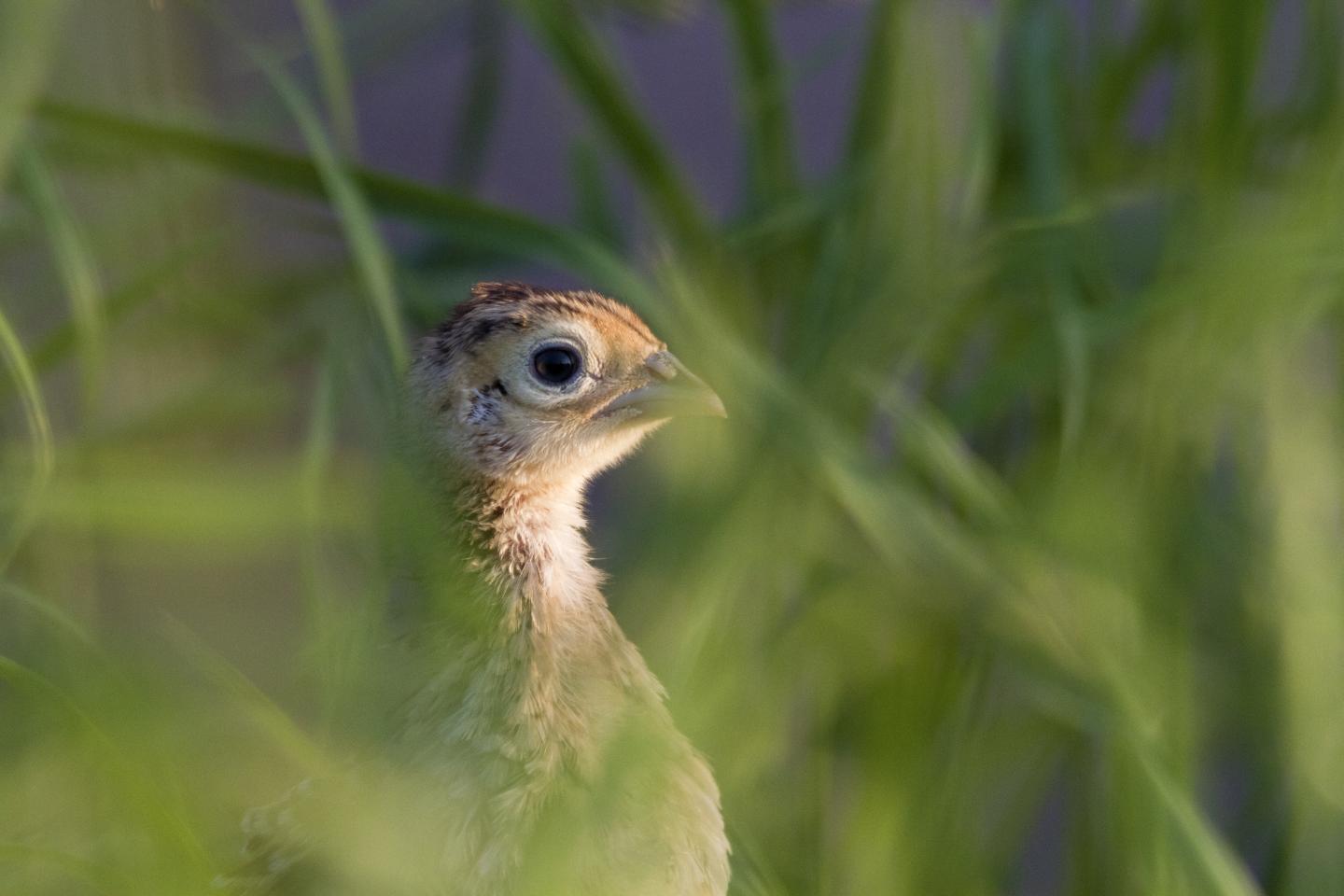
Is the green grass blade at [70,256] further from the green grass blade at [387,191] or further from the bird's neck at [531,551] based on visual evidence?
the bird's neck at [531,551]

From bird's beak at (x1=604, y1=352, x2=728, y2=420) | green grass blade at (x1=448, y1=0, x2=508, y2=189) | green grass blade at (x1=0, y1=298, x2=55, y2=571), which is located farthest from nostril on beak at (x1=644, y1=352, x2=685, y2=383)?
green grass blade at (x1=448, y1=0, x2=508, y2=189)

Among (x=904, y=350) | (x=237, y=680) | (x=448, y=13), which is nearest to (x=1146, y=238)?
(x=904, y=350)

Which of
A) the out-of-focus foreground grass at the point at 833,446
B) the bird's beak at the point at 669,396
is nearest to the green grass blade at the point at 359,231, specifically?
the out-of-focus foreground grass at the point at 833,446

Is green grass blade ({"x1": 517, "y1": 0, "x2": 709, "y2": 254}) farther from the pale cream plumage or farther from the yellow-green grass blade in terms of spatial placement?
the yellow-green grass blade

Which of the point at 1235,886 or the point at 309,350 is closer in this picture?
the point at 1235,886

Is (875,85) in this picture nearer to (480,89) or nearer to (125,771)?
(480,89)

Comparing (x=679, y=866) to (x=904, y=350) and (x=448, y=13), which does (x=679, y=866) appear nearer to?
(x=904, y=350)
